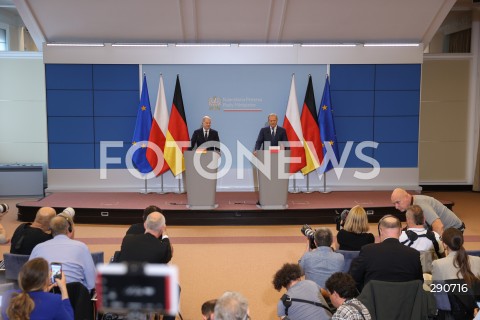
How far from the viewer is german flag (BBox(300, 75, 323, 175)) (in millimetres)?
10016

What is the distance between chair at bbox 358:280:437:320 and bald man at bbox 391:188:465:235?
1.73 m

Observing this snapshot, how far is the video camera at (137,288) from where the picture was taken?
1.30 meters

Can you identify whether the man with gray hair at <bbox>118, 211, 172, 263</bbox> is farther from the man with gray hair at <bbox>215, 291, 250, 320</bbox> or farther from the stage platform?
the stage platform

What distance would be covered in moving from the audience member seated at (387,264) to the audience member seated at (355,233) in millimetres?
861

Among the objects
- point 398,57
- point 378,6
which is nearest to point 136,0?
point 378,6

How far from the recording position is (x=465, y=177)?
12078 mm

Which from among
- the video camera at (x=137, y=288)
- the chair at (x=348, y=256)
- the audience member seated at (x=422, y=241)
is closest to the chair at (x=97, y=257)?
the chair at (x=348, y=256)

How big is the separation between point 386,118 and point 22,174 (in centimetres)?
707

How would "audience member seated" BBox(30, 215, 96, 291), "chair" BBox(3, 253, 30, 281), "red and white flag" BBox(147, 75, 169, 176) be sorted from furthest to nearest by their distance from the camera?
1. "red and white flag" BBox(147, 75, 169, 176)
2. "chair" BBox(3, 253, 30, 281)
3. "audience member seated" BBox(30, 215, 96, 291)

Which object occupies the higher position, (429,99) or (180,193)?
(429,99)

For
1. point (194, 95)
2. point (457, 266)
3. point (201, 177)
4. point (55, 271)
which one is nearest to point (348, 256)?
point (457, 266)

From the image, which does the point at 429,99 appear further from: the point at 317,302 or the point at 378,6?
the point at 317,302

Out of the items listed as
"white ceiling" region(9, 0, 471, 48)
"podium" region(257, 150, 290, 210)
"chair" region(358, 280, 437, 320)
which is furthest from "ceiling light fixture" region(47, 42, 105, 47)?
"chair" region(358, 280, 437, 320)

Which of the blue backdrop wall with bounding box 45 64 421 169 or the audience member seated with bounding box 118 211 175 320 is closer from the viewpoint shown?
the audience member seated with bounding box 118 211 175 320
